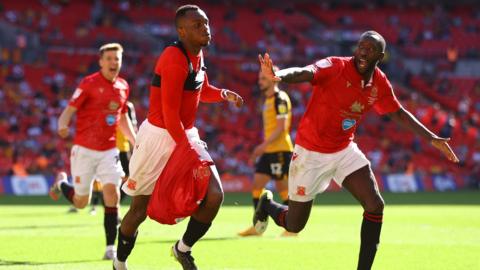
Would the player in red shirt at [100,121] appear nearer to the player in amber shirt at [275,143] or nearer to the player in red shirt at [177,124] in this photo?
the player in red shirt at [177,124]

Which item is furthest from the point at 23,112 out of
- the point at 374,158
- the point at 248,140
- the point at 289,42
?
the point at 289,42

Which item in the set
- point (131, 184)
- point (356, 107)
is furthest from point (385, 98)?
point (131, 184)

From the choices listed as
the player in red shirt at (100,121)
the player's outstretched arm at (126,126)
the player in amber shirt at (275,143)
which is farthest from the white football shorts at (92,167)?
the player in amber shirt at (275,143)

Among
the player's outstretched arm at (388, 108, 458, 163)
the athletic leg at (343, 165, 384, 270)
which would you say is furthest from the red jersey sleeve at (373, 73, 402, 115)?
the athletic leg at (343, 165, 384, 270)

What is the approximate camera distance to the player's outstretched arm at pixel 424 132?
29.1 ft

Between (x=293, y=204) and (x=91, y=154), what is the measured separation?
345cm

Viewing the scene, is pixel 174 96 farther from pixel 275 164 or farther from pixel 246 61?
pixel 246 61

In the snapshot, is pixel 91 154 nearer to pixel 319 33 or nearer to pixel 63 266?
pixel 63 266

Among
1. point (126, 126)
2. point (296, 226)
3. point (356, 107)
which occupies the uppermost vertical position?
point (356, 107)

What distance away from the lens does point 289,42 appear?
48.3 metres

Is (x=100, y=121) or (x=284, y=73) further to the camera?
(x=100, y=121)

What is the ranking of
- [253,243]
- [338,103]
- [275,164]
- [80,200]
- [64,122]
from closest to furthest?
[338,103], [64,122], [80,200], [253,243], [275,164]

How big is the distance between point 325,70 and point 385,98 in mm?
825

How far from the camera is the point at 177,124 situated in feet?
25.7
